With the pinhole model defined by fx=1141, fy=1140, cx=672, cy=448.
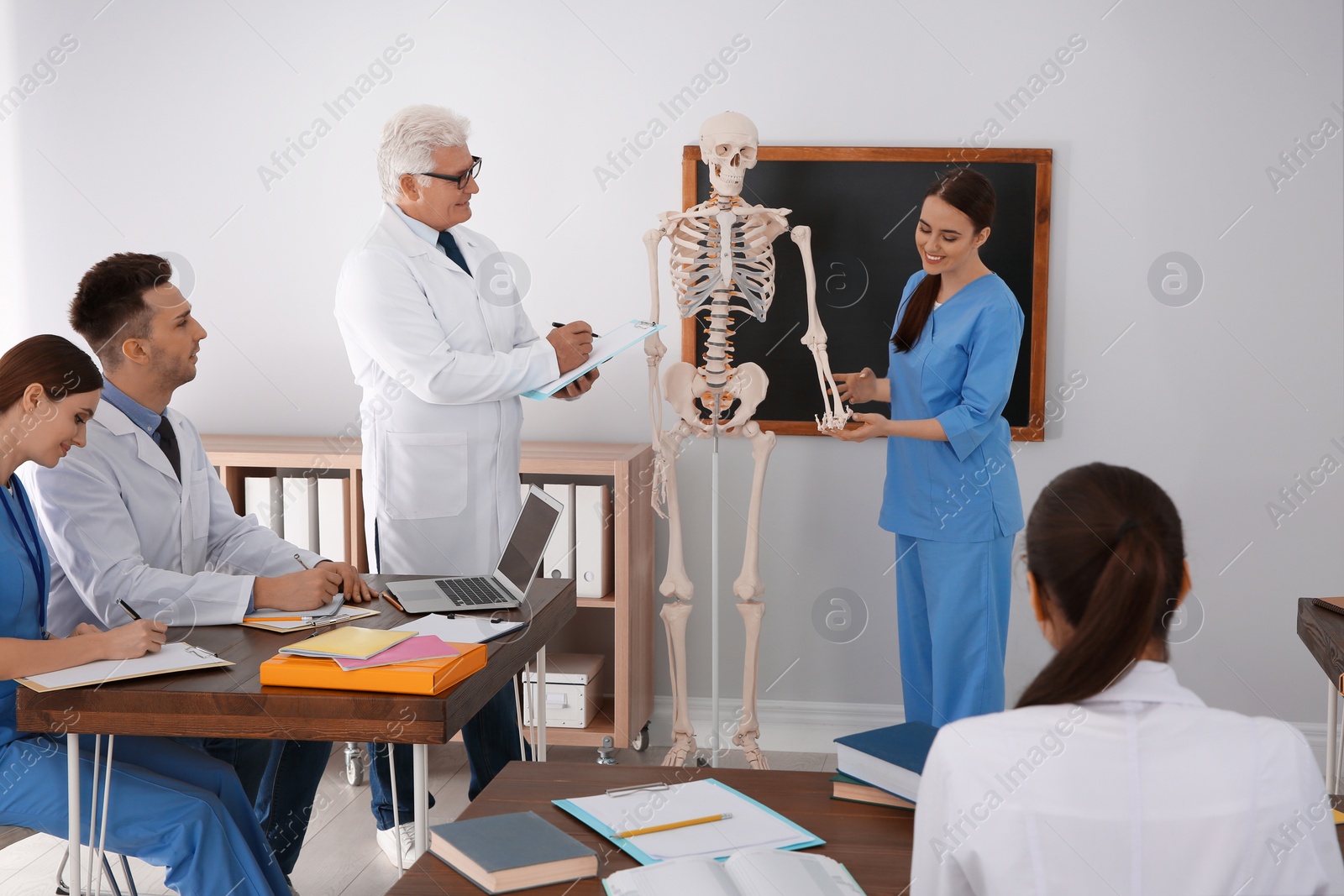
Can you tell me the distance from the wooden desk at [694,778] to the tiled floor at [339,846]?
131cm

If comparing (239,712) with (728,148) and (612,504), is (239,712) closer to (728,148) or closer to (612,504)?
(612,504)

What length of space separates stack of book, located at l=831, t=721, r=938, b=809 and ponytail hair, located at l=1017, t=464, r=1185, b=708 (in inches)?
16.0

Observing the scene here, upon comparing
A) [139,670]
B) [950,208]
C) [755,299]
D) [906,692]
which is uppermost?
[950,208]

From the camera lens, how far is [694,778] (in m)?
1.52

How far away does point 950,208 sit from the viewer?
2660 millimetres

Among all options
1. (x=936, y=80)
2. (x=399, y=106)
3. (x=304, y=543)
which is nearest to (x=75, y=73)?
(x=399, y=106)

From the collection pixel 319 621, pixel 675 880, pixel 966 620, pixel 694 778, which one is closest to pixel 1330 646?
pixel 966 620

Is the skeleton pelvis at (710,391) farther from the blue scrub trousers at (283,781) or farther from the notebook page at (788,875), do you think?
the notebook page at (788,875)

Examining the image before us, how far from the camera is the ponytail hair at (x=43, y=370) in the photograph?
6.15 ft

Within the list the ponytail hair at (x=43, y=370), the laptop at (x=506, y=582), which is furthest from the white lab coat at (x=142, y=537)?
the laptop at (x=506, y=582)

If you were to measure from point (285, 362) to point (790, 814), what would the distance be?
278cm

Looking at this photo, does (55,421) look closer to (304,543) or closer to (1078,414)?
(304,543)

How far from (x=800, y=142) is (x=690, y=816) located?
98.0 inches

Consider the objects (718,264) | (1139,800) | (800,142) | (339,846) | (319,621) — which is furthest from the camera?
(800,142)
